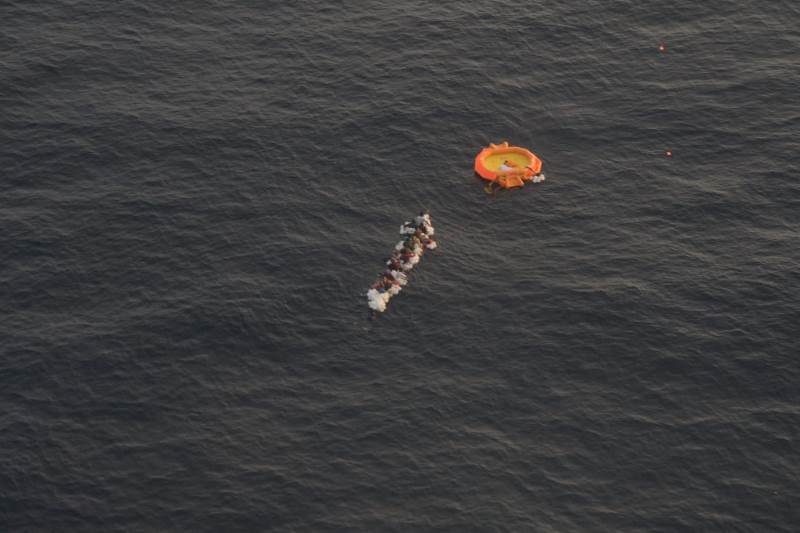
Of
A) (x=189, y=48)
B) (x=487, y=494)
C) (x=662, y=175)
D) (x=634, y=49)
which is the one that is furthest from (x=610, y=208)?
(x=189, y=48)

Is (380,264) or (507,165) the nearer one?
(380,264)

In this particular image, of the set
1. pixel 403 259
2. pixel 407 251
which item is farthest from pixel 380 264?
pixel 407 251

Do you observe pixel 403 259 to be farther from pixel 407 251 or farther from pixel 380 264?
pixel 380 264

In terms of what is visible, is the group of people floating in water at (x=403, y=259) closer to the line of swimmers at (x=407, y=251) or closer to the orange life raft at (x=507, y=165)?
the line of swimmers at (x=407, y=251)

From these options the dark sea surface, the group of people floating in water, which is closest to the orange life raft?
the dark sea surface

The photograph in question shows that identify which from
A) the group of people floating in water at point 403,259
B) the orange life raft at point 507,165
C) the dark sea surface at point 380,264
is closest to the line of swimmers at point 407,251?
A: the group of people floating in water at point 403,259

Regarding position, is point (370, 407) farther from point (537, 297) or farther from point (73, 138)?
point (73, 138)
